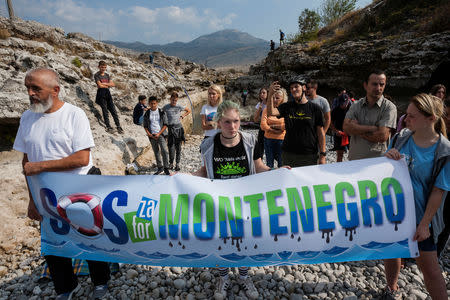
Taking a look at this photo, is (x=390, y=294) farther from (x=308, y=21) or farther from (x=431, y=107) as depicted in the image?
(x=308, y=21)

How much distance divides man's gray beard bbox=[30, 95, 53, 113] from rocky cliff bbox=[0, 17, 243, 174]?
4507 mm

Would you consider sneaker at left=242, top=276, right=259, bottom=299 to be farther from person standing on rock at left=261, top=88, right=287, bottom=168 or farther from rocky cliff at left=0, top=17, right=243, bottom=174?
rocky cliff at left=0, top=17, right=243, bottom=174

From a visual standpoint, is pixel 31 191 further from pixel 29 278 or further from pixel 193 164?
pixel 193 164

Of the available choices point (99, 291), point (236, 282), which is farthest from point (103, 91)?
point (236, 282)

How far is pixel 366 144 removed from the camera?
3344mm

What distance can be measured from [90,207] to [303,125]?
11.0ft

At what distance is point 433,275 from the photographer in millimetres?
2129

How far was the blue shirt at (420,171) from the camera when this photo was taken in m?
1.96

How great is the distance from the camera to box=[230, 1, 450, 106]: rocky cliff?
10.2m

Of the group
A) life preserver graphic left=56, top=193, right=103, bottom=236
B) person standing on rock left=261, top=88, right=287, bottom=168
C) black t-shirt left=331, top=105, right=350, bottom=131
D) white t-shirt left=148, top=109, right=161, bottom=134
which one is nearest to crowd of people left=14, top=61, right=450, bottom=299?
life preserver graphic left=56, top=193, right=103, bottom=236

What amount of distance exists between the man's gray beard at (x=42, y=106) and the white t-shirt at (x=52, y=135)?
0.08m

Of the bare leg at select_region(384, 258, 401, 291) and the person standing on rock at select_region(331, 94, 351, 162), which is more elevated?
the person standing on rock at select_region(331, 94, 351, 162)

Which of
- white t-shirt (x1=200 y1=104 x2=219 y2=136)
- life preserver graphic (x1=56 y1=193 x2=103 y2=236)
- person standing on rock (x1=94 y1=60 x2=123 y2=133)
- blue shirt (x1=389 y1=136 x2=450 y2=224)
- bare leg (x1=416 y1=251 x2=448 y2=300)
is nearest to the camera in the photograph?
blue shirt (x1=389 y1=136 x2=450 y2=224)

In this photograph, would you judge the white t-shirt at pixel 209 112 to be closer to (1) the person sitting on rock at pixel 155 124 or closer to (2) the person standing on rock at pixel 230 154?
(1) the person sitting on rock at pixel 155 124
